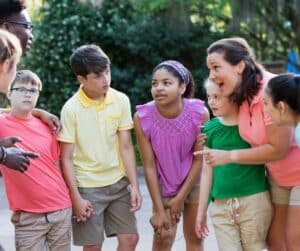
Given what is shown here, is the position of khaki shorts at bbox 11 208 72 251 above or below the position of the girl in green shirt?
below

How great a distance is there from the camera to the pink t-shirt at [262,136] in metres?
4.21

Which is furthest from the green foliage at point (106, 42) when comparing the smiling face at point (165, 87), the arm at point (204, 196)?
the arm at point (204, 196)

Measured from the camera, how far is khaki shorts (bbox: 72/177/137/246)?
4.84 metres

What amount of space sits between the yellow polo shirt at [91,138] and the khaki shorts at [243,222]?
2.77ft

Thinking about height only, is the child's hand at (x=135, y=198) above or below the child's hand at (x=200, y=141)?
below

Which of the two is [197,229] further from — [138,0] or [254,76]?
[138,0]

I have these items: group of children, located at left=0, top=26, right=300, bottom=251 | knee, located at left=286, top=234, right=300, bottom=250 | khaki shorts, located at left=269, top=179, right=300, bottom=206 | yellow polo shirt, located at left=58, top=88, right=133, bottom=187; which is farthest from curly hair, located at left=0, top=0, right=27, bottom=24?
knee, located at left=286, top=234, right=300, bottom=250

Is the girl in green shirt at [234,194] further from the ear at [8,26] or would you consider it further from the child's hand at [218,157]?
the ear at [8,26]

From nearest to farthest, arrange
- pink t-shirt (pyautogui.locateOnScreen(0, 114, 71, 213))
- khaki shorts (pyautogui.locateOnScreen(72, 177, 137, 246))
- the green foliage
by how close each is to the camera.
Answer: pink t-shirt (pyautogui.locateOnScreen(0, 114, 71, 213)) → khaki shorts (pyautogui.locateOnScreen(72, 177, 137, 246)) → the green foliage

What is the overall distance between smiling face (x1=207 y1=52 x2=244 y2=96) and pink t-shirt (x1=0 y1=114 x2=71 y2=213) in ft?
3.92

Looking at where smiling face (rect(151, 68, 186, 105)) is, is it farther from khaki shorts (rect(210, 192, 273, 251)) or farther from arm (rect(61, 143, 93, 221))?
khaki shorts (rect(210, 192, 273, 251))

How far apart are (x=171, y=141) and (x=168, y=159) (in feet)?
0.41

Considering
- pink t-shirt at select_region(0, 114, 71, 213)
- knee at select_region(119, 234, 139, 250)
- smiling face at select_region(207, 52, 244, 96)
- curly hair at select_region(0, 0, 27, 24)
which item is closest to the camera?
smiling face at select_region(207, 52, 244, 96)

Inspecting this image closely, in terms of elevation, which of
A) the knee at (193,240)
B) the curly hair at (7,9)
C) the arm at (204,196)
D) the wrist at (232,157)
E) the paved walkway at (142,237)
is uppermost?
the curly hair at (7,9)
